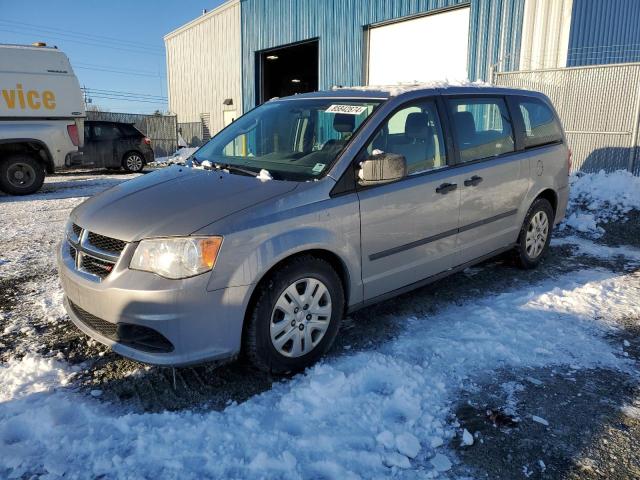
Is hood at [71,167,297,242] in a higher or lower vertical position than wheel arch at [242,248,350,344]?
higher

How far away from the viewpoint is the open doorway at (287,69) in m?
19.3

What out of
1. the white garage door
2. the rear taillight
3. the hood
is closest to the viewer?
the hood

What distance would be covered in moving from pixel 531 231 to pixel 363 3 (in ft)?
35.6

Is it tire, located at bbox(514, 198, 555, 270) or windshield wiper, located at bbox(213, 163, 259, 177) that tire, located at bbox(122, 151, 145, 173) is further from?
tire, located at bbox(514, 198, 555, 270)

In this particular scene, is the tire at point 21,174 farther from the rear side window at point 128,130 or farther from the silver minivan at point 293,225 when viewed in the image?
the silver minivan at point 293,225

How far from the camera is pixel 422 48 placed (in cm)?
1259

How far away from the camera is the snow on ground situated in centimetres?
238

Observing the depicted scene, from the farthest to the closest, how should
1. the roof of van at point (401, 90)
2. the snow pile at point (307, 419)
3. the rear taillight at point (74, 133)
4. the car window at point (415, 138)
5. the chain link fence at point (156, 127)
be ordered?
1. the chain link fence at point (156, 127)
2. the rear taillight at point (74, 133)
3. the roof of van at point (401, 90)
4. the car window at point (415, 138)
5. the snow pile at point (307, 419)

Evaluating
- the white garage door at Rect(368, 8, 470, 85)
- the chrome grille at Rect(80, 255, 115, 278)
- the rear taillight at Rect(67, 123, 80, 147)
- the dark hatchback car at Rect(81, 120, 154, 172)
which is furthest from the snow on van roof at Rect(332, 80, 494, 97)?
the dark hatchback car at Rect(81, 120, 154, 172)

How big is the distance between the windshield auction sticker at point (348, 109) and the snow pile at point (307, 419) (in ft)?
5.41

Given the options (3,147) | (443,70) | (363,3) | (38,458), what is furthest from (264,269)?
(363,3)

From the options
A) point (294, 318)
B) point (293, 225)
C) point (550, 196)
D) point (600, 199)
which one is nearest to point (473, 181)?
point (550, 196)

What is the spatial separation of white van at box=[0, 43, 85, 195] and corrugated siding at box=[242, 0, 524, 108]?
24.4 ft

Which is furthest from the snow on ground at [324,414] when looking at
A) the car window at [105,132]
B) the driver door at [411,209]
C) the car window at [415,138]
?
the car window at [105,132]
